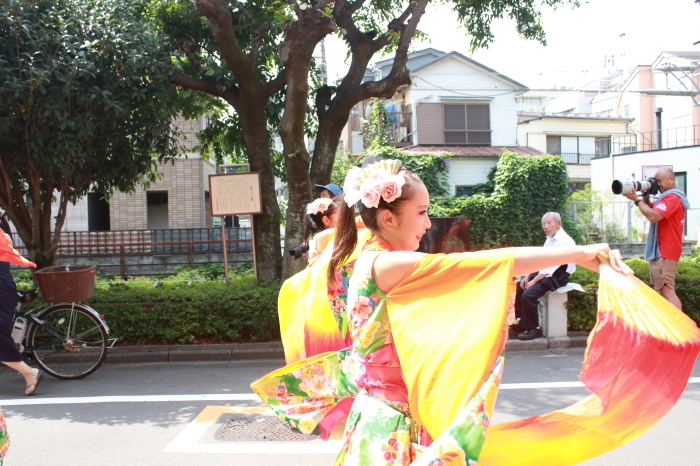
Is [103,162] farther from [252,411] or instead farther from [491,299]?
[491,299]

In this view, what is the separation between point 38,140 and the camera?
23.8 ft

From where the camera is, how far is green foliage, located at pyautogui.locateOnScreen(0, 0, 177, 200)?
284 inches

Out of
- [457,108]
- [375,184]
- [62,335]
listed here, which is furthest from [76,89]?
[457,108]

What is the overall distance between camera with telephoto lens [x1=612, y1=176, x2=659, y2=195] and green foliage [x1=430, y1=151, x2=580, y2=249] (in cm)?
1034

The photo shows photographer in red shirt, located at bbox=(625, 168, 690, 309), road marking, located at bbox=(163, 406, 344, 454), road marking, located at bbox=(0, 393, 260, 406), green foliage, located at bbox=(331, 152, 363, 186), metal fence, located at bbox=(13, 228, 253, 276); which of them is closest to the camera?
road marking, located at bbox=(163, 406, 344, 454)

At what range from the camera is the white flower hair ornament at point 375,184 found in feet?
7.27

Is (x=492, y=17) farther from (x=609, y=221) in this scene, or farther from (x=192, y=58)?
(x=609, y=221)

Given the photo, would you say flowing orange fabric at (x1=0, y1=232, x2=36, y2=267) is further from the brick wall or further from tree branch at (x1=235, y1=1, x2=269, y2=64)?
the brick wall

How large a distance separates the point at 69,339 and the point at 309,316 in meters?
4.15

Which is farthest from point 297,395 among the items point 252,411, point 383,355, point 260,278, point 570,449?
point 260,278

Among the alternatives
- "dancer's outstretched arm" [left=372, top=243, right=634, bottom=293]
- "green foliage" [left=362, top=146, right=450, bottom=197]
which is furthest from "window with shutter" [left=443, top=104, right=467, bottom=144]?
"dancer's outstretched arm" [left=372, top=243, right=634, bottom=293]

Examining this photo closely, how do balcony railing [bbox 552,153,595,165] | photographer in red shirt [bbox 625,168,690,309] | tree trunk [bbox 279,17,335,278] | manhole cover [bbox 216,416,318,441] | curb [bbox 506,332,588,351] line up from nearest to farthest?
manhole cover [bbox 216,416,318,441] < photographer in red shirt [bbox 625,168,690,309] < curb [bbox 506,332,588,351] < tree trunk [bbox 279,17,335,278] < balcony railing [bbox 552,153,595,165]

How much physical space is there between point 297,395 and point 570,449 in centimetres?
134

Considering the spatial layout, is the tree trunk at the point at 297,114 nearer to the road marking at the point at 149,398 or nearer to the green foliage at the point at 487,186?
the road marking at the point at 149,398
